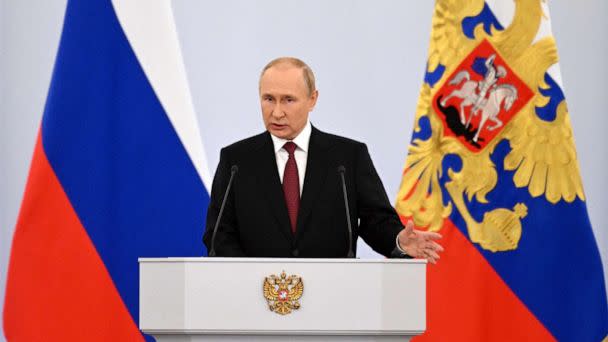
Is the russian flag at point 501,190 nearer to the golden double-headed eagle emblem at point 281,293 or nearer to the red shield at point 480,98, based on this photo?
the red shield at point 480,98

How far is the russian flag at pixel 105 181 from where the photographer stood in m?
3.88

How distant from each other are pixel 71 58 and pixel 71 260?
32.9 inches

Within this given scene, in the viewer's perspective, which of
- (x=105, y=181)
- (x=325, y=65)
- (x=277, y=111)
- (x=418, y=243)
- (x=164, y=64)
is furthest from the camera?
(x=325, y=65)

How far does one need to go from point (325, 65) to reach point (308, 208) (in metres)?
1.94

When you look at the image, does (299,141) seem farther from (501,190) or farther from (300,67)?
(501,190)

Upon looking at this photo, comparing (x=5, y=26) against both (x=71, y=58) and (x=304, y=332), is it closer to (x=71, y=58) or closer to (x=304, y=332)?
(x=71, y=58)

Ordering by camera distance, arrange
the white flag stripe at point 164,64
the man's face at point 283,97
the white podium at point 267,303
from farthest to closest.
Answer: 1. the white flag stripe at point 164,64
2. the man's face at point 283,97
3. the white podium at point 267,303

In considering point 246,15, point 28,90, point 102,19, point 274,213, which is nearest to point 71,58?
point 102,19

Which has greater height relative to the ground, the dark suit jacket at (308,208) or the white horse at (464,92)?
the white horse at (464,92)

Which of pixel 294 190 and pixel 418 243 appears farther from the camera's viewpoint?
pixel 294 190

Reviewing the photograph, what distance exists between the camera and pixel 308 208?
2873 mm

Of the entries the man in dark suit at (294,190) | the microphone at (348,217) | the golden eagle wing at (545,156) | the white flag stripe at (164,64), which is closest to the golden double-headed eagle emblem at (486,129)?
the golden eagle wing at (545,156)

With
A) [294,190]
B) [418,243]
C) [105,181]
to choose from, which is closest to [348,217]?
[418,243]

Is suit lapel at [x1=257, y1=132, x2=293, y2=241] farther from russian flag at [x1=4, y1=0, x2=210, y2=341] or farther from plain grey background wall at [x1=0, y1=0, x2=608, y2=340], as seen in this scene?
plain grey background wall at [x1=0, y1=0, x2=608, y2=340]
